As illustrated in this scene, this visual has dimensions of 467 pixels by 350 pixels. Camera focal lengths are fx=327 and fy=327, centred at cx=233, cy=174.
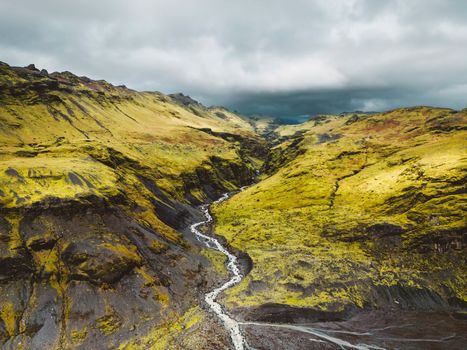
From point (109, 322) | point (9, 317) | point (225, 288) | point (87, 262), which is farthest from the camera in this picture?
point (225, 288)

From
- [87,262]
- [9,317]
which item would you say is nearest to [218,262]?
[87,262]

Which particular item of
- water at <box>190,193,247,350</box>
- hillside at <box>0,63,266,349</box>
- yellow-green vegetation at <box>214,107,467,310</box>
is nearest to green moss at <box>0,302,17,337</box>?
hillside at <box>0,63,266,349</box>

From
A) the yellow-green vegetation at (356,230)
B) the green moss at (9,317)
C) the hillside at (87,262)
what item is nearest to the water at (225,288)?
the hillside at (87,262)

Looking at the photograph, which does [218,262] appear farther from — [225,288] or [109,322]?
[109,322]

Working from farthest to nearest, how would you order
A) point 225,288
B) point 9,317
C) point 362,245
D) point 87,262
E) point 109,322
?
1. point 362,245
2. point 225,288
3. point 87,262
4. point 109,322
5. point 9,317

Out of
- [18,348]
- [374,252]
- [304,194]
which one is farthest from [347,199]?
[18,348]

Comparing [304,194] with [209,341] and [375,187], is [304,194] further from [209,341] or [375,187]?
[209,341]

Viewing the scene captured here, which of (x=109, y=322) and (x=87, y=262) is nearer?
(x=109, y=322)

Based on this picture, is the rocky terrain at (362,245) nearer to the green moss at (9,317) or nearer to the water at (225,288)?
the water at (225,288)
